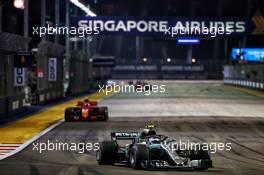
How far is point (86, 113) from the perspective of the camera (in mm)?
30469

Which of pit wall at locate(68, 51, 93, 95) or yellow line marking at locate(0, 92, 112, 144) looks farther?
pit wall at locate(68, 51, 93, 95)

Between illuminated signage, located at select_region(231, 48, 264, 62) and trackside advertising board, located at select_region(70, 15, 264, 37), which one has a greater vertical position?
trackside advertising board, located at select_region(70, 15, 264, 37)

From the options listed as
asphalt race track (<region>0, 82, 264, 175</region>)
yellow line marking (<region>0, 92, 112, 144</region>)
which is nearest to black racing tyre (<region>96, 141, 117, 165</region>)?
asphalt race track (<region>0, 82, 264, 175</region>)

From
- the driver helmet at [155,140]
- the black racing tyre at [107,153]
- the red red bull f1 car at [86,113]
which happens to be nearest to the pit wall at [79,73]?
the red red bull f1 car at [86,113]

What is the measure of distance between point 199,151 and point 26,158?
4997 mm

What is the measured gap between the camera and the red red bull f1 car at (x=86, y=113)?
1200 inches

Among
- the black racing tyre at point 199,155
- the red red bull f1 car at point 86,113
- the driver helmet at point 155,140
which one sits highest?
the driver helmet at point 155,140

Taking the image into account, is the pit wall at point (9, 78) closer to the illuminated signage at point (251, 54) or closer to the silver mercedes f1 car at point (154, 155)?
the silver mercedes f1 car at point (154, 155)

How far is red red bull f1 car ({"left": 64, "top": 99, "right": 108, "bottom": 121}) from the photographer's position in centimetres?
3048

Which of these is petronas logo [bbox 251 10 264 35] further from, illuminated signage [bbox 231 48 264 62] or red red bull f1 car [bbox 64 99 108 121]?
illuminated signage [bbox 231 48 264 62]

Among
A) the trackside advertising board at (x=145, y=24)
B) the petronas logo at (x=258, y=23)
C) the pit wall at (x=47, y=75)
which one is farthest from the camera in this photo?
the petronas logo at (x=258, y=23)

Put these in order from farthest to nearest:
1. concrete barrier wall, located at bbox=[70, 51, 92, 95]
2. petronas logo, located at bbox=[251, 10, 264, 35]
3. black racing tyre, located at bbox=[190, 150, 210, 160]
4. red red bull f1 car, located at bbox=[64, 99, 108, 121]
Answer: petronas logo, located at bbox=[251, 10, 264, 35] < concrete barrier wall, located at bbox=[70, 51, 92, 95] < red red bull f1 car, located at bbox=[64, 99, 108, 121] < black racing tyre, located at bbox=[190, 150, 210, 160]

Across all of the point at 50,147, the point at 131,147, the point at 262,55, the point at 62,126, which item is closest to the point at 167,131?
the point at 62,126

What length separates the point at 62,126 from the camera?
2797 cm
